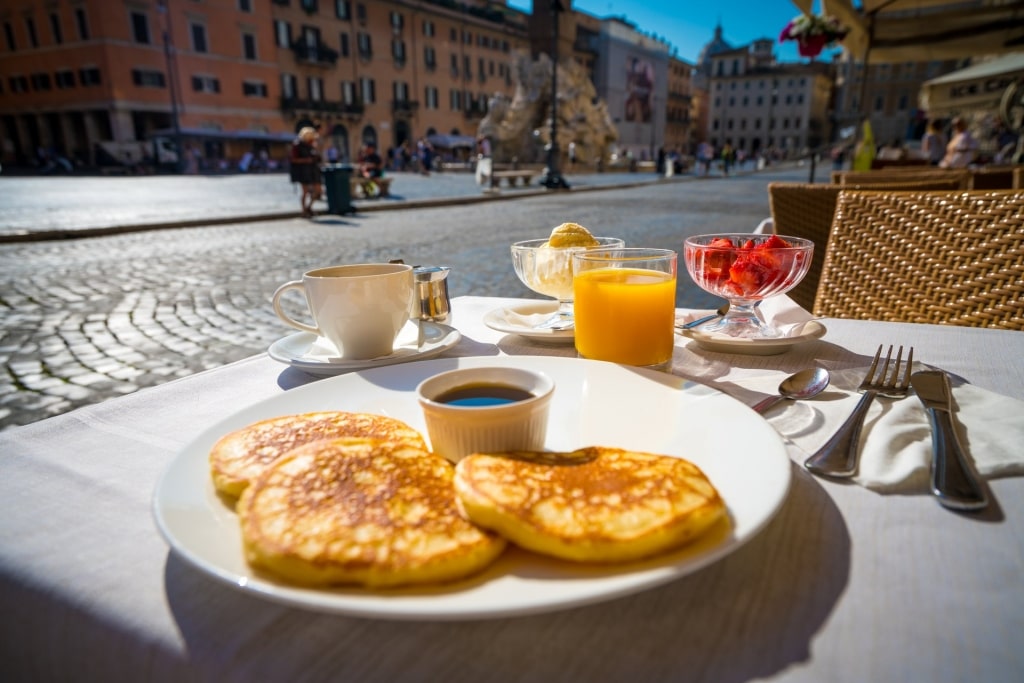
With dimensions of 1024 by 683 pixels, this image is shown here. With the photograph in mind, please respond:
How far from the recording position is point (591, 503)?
2.03ft

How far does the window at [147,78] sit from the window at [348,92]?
11902mm

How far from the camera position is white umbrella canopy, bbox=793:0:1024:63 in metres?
5.96

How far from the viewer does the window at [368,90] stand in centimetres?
4241

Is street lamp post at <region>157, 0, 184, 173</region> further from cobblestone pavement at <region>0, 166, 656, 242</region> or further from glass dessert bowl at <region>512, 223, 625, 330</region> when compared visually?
glass dessert bowl at <region>512, 223, 625, 330</region>

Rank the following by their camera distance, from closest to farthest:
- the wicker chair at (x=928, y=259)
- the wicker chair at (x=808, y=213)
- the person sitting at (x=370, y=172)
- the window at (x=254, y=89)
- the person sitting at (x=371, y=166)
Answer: the wicker chair at (x=928, y=259) < the wicker chair at (x=808, y=213) < the person sitting at (x=370, y=172) < the person sitting at (x=371, y=166) < the window at (x=254, y=89)

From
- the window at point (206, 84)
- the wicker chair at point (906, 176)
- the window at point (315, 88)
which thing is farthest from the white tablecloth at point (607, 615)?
the window at point (315, 88)

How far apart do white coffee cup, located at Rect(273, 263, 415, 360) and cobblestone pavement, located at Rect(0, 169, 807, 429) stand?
2.35m

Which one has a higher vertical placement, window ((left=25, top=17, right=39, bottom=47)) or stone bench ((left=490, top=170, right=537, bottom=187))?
window ((left=25, top=17, right=39, bottom=47))

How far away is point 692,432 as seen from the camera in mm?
855

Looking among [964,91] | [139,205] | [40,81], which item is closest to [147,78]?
[40,81]

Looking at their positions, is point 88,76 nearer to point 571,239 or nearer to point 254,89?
point 254,89

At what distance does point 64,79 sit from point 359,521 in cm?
4225

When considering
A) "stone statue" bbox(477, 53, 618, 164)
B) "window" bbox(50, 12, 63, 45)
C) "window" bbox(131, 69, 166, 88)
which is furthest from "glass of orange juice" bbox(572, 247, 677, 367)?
"window" bbox(50, 12, 63, 45)

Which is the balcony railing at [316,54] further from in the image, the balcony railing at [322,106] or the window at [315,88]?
the balcony railing at [322,106]
